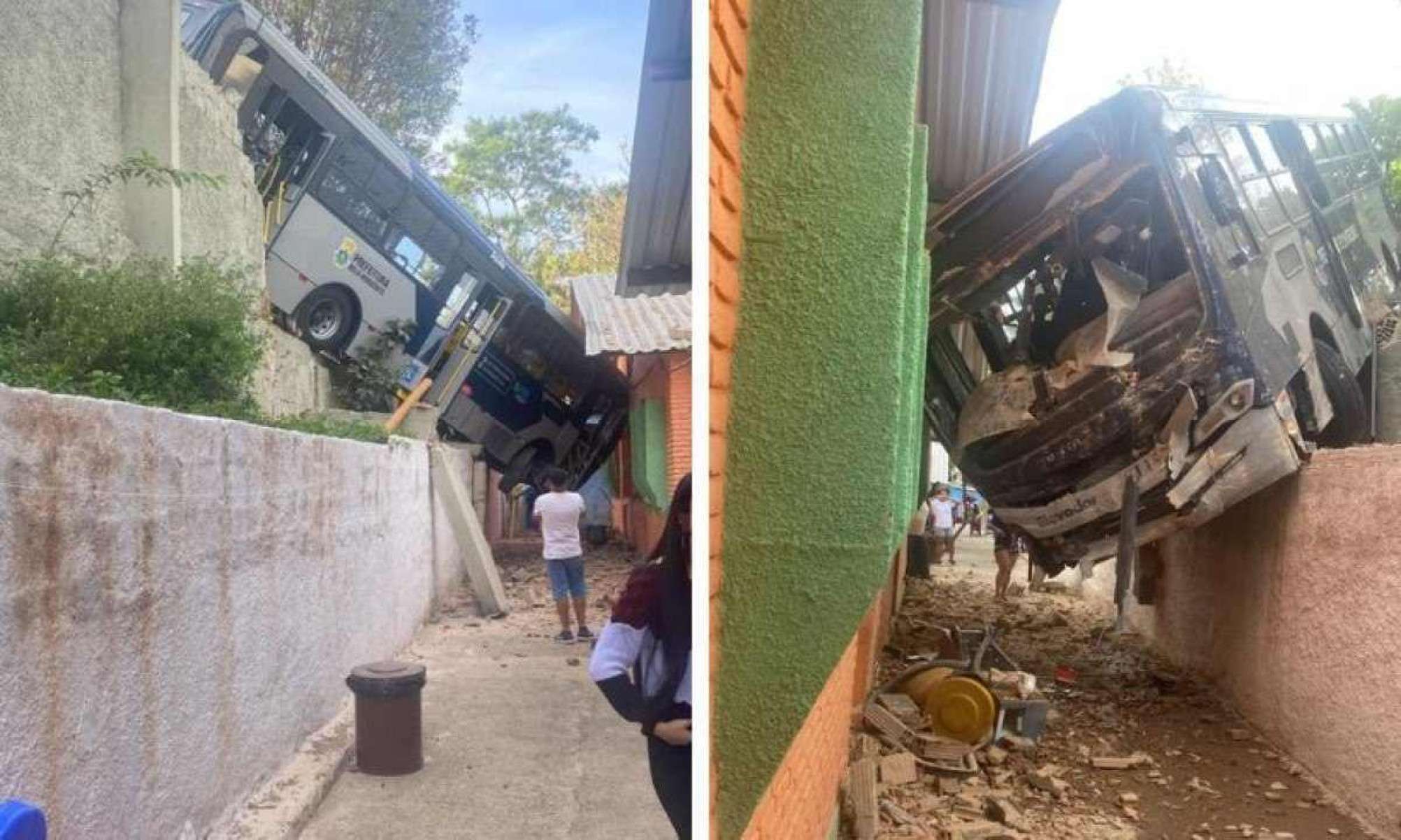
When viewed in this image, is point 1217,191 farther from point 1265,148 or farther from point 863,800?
point 863,800

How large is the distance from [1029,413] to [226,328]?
4971mm

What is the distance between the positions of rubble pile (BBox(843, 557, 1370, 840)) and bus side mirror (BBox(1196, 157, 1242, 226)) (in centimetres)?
254

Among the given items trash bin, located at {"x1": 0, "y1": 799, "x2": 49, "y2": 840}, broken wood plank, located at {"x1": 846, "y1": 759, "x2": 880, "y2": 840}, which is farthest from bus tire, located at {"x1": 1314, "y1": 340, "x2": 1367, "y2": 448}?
trash bin, located at {"x1": 0, "y1": 799, "x2": 49, "y2": 840}

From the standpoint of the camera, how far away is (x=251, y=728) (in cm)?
185

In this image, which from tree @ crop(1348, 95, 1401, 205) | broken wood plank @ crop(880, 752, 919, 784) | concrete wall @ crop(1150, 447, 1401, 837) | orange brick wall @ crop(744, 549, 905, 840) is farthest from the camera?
tree @ crop(1348, 95, 1401, 205)

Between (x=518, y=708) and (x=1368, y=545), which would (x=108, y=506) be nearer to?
(x=518, y=708)

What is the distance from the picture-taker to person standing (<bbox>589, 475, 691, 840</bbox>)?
1571 millimetres

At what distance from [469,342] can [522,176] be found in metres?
0.24

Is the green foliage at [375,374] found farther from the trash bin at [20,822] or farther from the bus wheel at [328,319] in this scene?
the trash bin at [20,822]

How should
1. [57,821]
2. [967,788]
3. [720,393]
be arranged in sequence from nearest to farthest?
1. [720,393]
2. [57,821]
3. [967,788]

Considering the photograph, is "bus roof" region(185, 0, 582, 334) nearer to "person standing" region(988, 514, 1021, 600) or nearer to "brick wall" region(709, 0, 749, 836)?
"brick wall" region(709, 0, 749, 836)

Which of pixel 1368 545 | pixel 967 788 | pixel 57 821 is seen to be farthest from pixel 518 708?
pixel 1368 545

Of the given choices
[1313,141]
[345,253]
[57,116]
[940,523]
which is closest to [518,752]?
[345,253]

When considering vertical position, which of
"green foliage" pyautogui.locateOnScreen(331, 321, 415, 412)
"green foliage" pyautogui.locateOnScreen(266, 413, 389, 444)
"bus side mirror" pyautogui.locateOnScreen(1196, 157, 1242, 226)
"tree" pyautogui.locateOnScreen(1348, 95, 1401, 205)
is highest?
"tree" pyautogui.locateOnScreen(1348, 95, 1401, 205)
